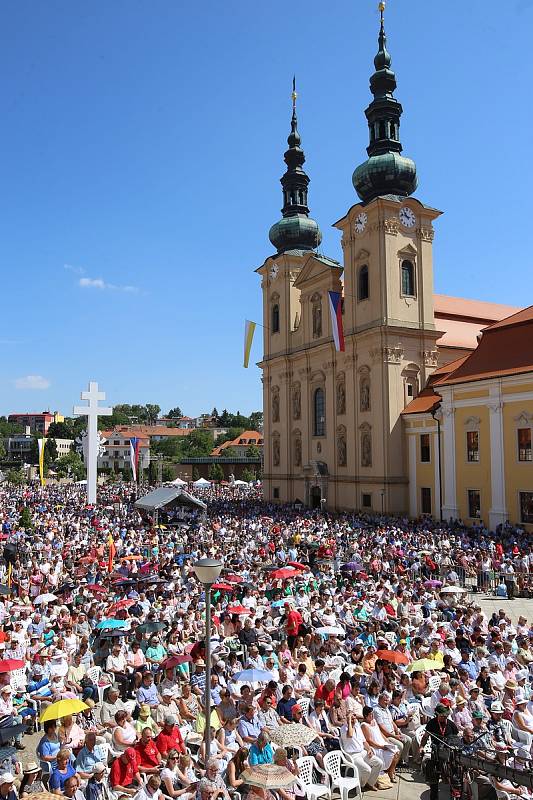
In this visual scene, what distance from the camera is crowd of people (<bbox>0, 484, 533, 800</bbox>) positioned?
806 cm

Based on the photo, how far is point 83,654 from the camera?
12.2m

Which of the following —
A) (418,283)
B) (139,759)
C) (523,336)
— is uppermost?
(418,283)

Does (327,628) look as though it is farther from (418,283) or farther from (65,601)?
(418,283)

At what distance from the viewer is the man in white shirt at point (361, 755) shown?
8.76 m

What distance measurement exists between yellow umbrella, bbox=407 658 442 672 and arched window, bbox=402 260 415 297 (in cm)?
3243

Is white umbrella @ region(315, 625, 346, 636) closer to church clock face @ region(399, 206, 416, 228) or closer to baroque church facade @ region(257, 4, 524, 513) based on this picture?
baroque church facade @ region(257, 4, 524, 513)

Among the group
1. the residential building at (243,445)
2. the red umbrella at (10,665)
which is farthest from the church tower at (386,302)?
the residential building at (243,445)

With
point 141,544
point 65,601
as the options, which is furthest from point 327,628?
point 141,544

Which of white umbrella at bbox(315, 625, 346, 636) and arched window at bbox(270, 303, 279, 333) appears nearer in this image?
white umbrella at bbox(315, 625, 346, 636)

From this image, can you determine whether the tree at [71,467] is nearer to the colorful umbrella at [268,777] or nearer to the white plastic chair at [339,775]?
the white plastic chair at [339,775]

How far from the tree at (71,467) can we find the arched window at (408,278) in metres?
77.1

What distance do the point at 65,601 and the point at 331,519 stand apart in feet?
71.5

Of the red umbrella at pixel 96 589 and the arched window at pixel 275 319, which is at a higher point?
the arched window at pixel 275 319

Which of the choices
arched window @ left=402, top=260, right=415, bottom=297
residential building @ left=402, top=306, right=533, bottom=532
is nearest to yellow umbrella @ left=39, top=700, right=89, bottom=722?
residential building @ left=402, top=306, right=533, bottom=532
